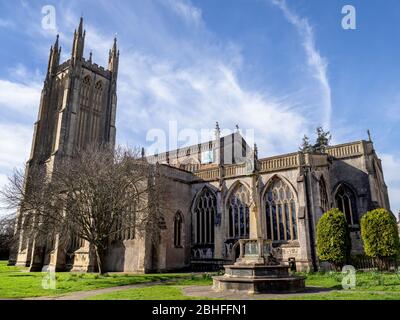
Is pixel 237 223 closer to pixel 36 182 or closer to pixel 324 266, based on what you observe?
pixel 324 266

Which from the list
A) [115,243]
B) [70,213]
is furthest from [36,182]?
[115,243]

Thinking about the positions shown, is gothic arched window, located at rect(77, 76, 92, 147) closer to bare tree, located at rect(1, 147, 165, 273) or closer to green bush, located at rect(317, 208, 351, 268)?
bare tree, located at rect(1, 147, 165, 273)

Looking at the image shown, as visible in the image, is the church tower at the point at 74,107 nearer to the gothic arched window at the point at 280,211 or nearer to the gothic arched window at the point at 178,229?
the gothic arched window at the point at 178,229

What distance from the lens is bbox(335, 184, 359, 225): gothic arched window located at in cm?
2370

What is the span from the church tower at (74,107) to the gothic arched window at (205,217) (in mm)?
25425

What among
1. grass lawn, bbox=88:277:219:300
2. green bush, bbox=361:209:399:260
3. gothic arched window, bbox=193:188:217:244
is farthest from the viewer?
gothic arched window, bbox=193:188:217:244

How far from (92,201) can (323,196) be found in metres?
16.7

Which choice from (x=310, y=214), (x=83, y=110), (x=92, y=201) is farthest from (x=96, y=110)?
(x=310, y=214)

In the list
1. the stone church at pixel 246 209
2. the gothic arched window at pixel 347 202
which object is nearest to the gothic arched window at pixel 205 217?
the stone church at pixel 246 209

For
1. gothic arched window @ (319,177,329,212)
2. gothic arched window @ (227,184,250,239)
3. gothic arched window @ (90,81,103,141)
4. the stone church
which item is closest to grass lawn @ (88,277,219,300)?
the stone church

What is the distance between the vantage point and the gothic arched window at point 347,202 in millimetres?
23705

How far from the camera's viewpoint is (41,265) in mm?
29484

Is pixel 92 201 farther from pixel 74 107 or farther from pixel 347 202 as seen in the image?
pixel 74 107

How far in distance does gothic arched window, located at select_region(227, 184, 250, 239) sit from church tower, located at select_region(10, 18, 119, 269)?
28.6 metres
